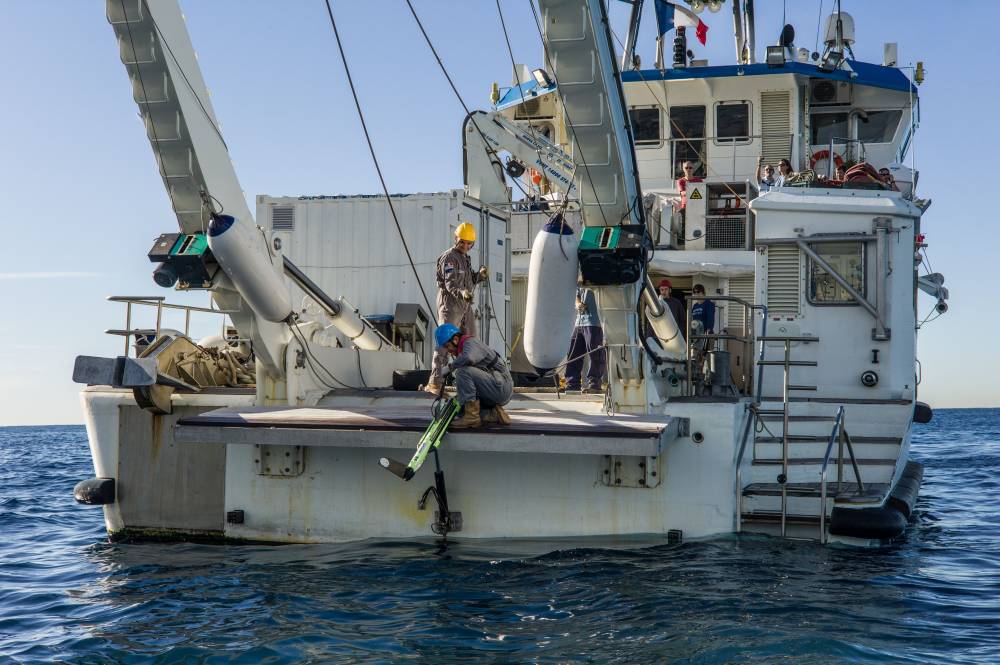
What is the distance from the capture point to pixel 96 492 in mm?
10773

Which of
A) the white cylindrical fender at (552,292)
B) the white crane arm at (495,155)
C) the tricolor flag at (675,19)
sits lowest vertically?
the white cylindrical fender at (552,292)

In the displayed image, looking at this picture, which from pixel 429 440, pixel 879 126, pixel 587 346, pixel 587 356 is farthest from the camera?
pixel 879 126

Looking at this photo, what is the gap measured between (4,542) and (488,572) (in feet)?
22.7

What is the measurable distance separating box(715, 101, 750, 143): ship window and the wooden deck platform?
10517 millimetres

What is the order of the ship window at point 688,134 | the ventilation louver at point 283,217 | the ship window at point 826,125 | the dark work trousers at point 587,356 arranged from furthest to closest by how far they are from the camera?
1. the ship window at point 826,125
2. the ship window at point 688,134
3. the ventilation louver at point 283,217
4. the dark work trousers at point 587,356

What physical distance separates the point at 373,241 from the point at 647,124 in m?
7.52

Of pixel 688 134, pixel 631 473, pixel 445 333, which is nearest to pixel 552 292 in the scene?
pixel 445 333

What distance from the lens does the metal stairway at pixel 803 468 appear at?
389 inches

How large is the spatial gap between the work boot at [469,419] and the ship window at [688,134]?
36.0 feet

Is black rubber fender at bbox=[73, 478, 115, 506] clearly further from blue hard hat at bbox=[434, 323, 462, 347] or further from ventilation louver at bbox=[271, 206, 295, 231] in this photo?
ventilation louver at bbox=[271, 206, 295, 231]

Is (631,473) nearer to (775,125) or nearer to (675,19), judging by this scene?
(775,125)

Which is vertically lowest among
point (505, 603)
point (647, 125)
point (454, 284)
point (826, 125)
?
point (505, 603)

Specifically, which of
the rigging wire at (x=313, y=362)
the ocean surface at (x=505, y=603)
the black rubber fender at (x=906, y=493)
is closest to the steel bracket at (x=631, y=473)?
the ocean surface at (x=505, y=603)

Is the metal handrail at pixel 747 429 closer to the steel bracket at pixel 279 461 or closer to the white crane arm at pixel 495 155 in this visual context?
the steel bracket at pixel 279 461
